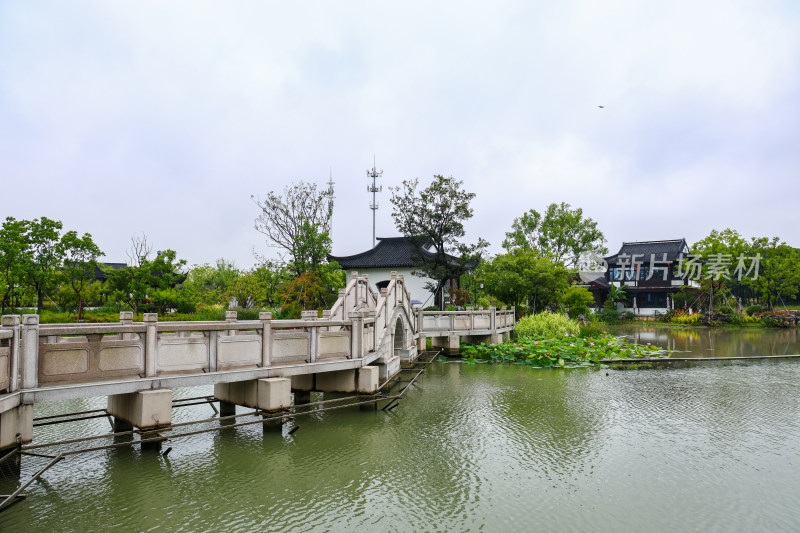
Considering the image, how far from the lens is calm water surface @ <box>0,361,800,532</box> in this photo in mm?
6098

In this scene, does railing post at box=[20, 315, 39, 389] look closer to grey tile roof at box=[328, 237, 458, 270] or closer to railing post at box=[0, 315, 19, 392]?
railing post at box=[0, 315, 19, 392]

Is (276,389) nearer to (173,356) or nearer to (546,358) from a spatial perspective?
(173,356)

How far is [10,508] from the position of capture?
6145 mm

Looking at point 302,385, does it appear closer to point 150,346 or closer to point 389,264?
point 150,346

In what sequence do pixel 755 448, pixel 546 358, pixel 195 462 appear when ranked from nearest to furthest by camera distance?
1. pixel 195 462
2. pixel 755 448
3. pixel 546 358

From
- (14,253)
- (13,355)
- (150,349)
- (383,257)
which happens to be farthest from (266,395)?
(383,257)

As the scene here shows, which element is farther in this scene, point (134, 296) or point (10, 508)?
point (134, 296)

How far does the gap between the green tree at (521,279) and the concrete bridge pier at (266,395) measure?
65.7 feet

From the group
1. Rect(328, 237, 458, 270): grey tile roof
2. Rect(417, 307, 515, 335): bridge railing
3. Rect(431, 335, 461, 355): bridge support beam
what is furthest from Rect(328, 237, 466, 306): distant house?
Rect(431, 335, 461, 355): bridge support beam

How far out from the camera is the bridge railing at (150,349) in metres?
6.59

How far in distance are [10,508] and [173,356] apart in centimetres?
273

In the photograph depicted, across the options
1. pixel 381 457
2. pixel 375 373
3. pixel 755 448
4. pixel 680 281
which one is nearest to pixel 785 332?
pixel 680 281

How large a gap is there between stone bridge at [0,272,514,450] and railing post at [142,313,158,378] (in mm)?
15

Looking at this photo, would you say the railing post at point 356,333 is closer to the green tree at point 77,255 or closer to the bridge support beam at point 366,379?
the bridge support beam at point 366,379
